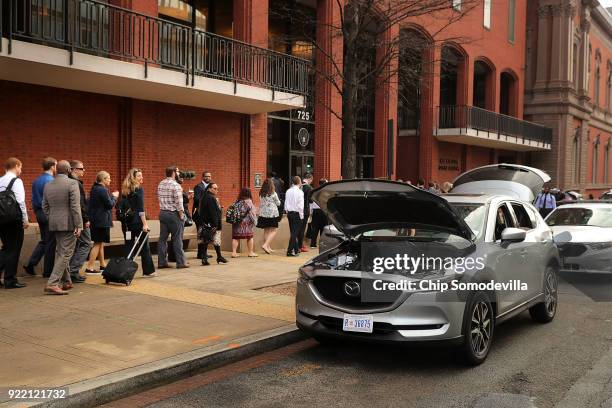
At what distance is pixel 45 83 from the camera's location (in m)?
12.3

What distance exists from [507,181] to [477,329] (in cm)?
557

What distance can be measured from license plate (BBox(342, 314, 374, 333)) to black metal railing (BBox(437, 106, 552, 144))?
879 inches

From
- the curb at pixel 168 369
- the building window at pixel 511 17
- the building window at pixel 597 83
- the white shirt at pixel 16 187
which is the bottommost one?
the curb at pixel 168 369

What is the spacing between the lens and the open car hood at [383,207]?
6.01 meters

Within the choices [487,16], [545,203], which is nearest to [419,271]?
[545,203]

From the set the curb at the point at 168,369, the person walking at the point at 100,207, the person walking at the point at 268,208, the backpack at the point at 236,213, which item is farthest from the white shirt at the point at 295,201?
the curb at the point at 168,369

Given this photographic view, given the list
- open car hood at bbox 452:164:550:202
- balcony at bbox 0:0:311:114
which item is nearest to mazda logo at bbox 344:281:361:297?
open car hood at bbox 452:164:550:202

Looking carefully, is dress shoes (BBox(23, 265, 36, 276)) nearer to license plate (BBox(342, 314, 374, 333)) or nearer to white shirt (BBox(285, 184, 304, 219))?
white shirt (BBox(285, 184, 304, 219))

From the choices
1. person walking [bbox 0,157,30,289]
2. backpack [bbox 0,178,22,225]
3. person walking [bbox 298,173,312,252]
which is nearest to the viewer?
backpack [bbox 0,178,22,225]

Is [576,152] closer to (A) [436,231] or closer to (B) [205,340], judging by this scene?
(A) [436,231]

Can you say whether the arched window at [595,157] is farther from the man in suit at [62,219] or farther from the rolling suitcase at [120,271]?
the man in suit at [62,219]

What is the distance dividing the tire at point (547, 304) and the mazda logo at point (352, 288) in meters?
3.16

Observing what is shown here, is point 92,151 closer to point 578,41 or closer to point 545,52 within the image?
point 545,52

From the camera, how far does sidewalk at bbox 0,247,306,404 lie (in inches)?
213
